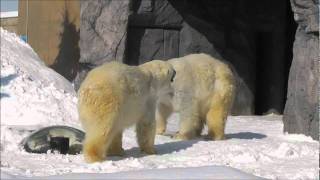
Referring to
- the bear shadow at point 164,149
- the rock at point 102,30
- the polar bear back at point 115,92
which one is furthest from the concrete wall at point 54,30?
the polar bear back at point 115,92

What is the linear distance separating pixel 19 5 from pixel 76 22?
1930mm

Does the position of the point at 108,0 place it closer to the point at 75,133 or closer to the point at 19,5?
the point at 19,5

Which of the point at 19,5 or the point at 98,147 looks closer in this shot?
the point at 98,147

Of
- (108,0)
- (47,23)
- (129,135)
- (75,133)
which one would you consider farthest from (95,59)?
(75,133)

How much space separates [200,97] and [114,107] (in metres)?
2.02

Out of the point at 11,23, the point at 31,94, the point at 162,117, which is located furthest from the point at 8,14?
the point at 162,117

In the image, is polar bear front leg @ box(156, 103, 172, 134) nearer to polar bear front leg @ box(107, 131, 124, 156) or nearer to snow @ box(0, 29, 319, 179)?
snow @ box(0, 29, 319, 179)

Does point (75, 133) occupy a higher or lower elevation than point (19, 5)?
lower

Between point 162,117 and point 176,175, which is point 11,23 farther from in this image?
point 176,175

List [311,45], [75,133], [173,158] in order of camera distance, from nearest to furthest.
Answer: [173,158]
[75,133]
[311,45]

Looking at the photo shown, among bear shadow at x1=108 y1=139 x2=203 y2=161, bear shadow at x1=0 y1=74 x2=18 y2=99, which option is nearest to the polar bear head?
bear shadow at x1=108 y1=139 x2=203 y2=161

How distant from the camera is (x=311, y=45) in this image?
22.5 feet

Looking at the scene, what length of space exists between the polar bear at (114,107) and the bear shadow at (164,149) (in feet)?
0.26

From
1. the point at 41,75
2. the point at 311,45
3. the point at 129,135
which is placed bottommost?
the point at 129,135
